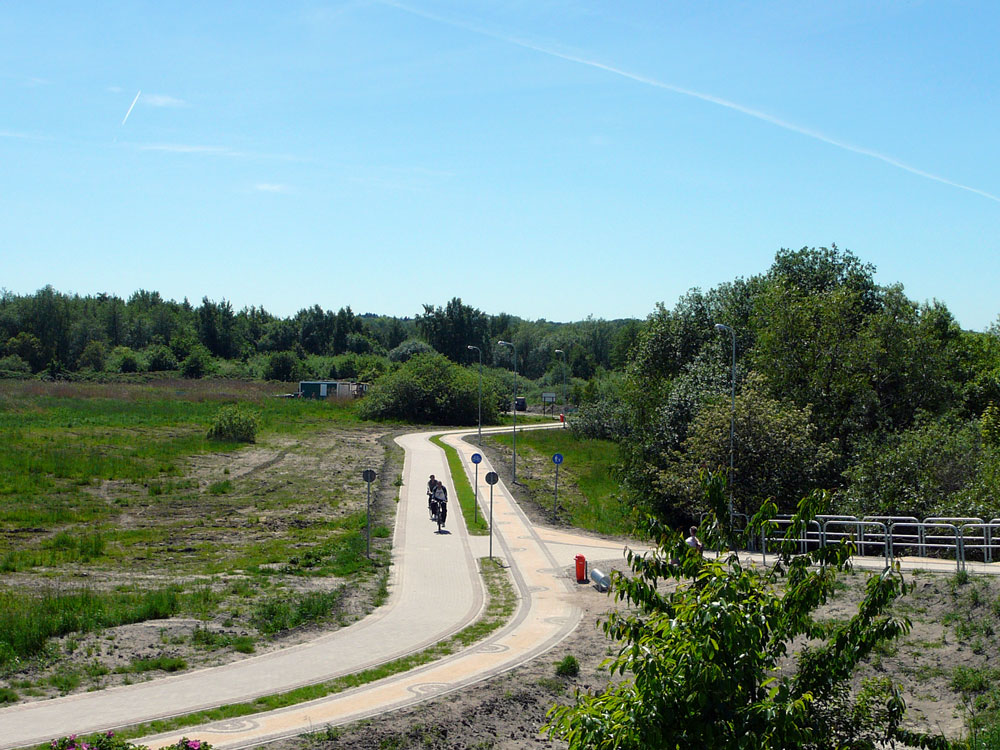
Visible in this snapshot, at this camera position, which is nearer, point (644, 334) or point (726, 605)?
point (726, 605)

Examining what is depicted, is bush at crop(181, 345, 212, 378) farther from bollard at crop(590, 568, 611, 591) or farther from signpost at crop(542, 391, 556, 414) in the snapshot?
bollard at crop(590, 568, 611, 591)

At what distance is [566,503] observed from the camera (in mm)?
37281

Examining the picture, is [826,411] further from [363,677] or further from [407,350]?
[407,350]

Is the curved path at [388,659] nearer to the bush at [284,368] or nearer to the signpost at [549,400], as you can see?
the signpost at [549,400]

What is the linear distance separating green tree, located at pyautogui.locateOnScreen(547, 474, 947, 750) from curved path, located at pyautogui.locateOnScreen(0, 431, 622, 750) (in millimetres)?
6664

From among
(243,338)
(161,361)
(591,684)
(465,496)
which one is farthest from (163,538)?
(243,338)

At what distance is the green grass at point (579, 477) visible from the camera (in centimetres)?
3238

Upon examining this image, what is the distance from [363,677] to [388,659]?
1.26m

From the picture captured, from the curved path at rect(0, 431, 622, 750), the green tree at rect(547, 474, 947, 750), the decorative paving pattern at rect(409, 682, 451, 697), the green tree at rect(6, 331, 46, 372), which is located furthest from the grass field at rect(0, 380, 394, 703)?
the green tree at rect(6, 331, 46, 372)

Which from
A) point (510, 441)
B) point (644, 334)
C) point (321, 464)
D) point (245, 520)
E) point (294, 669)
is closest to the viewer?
point (294, 669)

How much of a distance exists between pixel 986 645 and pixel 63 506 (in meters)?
29.3

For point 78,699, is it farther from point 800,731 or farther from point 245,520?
point 245,520

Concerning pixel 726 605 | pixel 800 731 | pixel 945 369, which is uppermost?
pixel 945 369

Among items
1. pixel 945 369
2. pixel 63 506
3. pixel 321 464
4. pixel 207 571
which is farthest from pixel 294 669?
pixel 321 464
